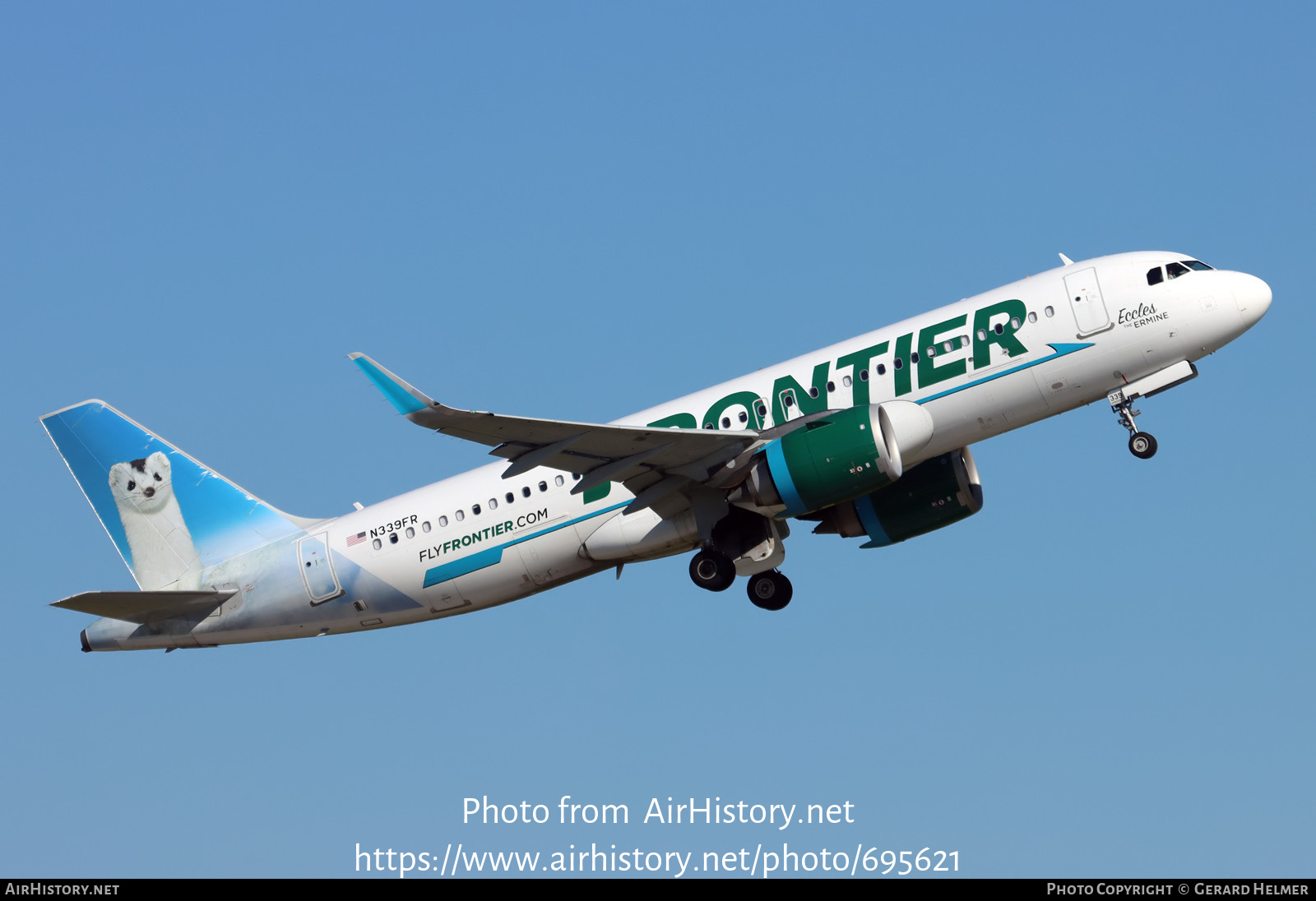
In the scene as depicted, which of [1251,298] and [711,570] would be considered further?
[711,570]

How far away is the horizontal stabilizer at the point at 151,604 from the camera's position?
1374 inches

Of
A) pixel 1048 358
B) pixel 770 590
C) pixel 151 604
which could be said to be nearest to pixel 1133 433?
pixel 1048 358

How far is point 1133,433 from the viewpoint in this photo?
3309 centimetres

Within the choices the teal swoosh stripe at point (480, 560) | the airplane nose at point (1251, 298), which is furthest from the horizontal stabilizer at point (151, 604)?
the airplane nose at point (1251, 298)

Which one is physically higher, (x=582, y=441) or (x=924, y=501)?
(x=924, y=501)

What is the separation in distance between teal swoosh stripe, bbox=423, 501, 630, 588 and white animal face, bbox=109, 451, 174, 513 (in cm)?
784

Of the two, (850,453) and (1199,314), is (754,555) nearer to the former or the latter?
(850,453)

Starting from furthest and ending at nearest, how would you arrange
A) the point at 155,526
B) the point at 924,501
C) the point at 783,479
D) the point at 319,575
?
the point at 155,526 < the point at 924,501 < the point at 319,575 < the point at 783,479

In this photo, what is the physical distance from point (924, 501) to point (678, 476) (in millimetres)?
6772

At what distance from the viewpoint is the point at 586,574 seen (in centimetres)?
3509

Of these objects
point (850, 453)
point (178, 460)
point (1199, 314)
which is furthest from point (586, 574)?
point (1199, 314)

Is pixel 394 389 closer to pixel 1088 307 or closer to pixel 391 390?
pixel 391 390

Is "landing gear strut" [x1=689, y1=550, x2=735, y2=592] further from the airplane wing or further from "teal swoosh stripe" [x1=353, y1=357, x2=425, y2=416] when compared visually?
"teal swoosh stripe" [x1=353, y1=357, x2=425, y2=416]

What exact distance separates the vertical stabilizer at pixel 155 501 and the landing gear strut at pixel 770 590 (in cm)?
1097
